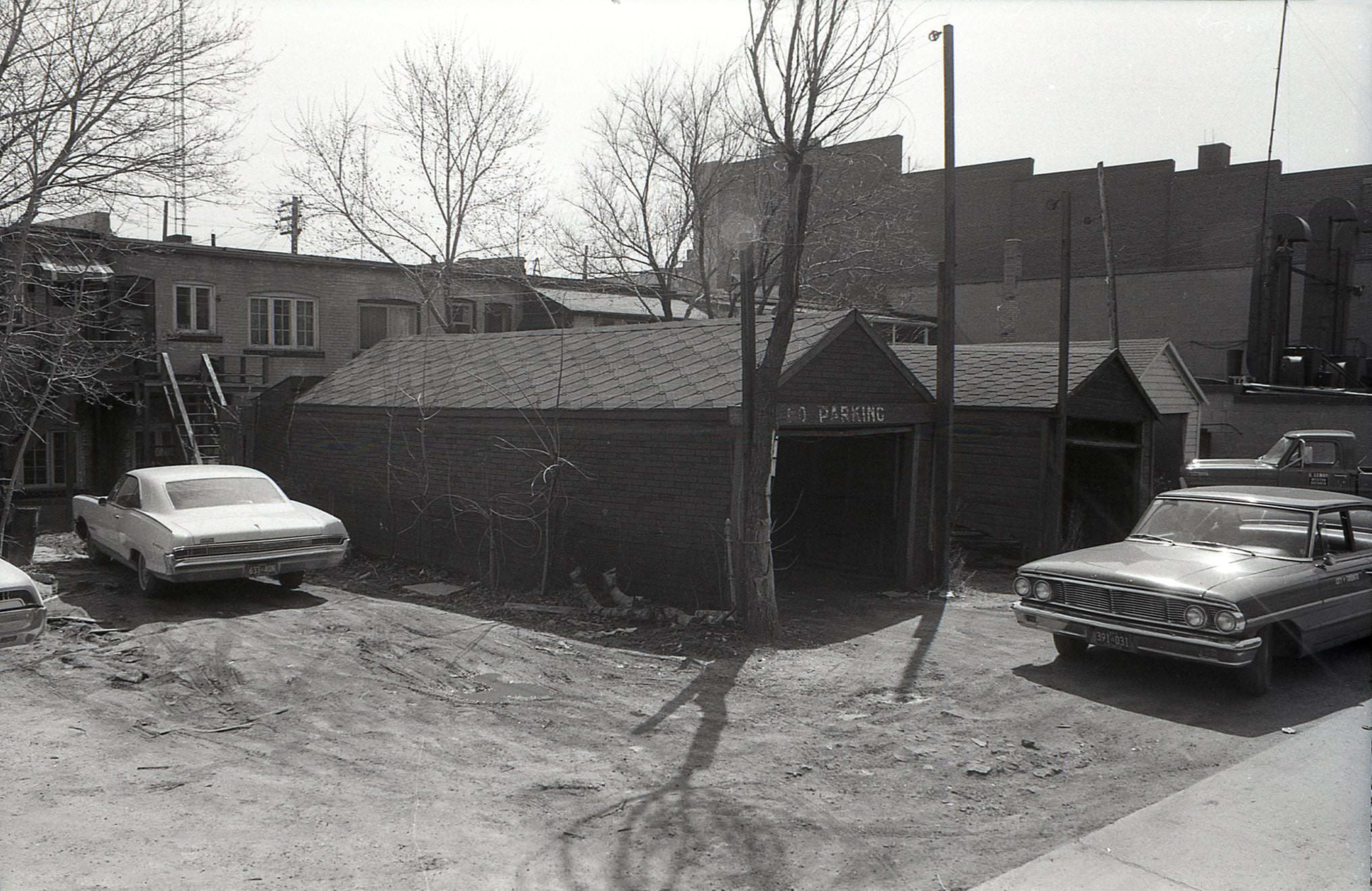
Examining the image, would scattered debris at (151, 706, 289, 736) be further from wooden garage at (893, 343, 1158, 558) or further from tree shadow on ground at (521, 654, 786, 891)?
wooden garage at (893, 343, 1158, 558)

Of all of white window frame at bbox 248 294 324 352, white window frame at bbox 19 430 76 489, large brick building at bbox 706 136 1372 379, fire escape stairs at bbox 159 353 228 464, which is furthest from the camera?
large brick building at bbox 706 136 1372 379

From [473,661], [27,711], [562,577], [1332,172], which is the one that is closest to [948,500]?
[562,577]

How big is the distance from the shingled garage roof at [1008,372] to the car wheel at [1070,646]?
5914mm

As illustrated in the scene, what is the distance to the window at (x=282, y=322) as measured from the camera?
24641 millimetres

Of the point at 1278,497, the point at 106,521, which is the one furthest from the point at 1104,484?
the point at 106,521

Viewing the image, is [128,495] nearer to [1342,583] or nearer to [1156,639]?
[1156,639]

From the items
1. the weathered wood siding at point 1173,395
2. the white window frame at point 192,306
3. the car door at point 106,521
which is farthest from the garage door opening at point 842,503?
the white window frame at point 192,306

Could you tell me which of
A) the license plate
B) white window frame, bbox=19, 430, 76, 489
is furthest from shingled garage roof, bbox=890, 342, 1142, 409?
white window frame, bbox=19, 430, 76, 489

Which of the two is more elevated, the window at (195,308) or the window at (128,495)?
the window at (195,308)

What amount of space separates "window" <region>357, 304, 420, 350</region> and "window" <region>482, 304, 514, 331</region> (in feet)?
7.45

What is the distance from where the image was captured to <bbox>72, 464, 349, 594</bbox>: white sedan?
1095 cm

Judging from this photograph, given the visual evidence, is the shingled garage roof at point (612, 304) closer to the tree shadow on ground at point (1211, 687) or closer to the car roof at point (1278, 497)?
the car roof at point (1278, 497)

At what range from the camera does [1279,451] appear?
17.1 metres

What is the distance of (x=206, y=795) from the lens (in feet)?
18.8
